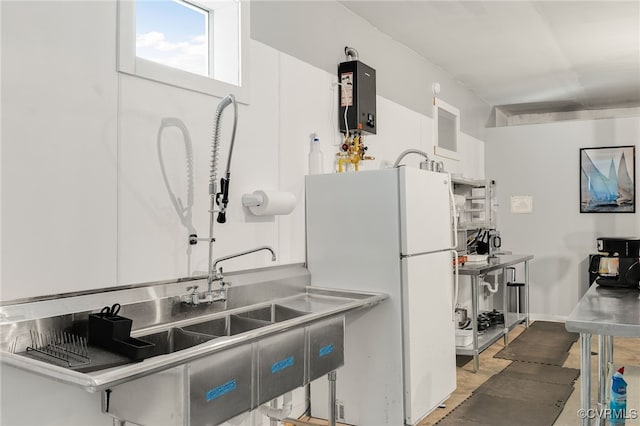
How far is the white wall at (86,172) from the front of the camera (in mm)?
1880

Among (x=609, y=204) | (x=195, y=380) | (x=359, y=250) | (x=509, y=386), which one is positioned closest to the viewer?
(x=195, y=380)

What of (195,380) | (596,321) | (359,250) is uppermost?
(359,250)

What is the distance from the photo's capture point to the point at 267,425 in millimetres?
2957

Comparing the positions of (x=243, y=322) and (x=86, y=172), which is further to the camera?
(x=243, y=322)

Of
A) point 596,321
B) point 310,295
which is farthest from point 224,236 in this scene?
point 596,321

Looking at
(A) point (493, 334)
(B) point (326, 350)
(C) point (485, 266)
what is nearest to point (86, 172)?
(B) point (326, 350)

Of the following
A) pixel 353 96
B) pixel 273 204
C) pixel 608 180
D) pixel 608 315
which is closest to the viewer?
pixel 608 315

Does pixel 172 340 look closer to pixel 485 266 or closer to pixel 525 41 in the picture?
pixel 485 266

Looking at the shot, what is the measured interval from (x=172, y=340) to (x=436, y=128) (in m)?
3.87

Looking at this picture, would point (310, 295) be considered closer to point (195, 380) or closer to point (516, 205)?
point (195, 380)

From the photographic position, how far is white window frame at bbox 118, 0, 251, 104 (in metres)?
2.23

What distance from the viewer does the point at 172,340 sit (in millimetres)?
2281

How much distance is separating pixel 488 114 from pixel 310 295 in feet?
16.1

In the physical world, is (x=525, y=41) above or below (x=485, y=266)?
above
